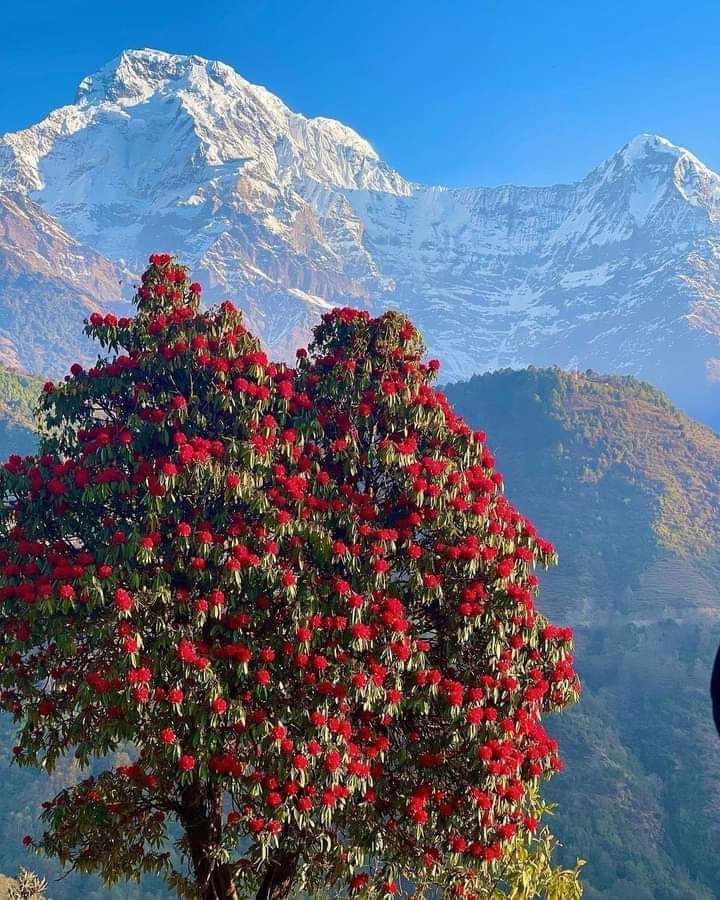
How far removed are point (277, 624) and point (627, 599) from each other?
321 ft

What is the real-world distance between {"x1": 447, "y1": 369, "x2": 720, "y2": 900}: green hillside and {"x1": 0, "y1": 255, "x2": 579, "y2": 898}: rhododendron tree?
5206 centimetres

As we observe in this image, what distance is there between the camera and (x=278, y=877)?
10125mm

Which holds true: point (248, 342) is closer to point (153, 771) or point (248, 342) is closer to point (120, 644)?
point (120, 644)

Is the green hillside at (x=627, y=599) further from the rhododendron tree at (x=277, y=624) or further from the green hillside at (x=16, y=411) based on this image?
the green hillside at (x=16, y=411)

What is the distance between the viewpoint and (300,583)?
30.0 feet

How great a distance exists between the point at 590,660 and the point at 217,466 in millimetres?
85660

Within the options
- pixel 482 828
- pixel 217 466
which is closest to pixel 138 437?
pixel 217 466

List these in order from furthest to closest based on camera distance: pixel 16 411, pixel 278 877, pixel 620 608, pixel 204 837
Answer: pixel 16 411, pixel 620 608, pixel 278 877, pixel 204 837

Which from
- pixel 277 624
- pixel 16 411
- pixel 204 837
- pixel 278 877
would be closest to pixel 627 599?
pixel 16 411

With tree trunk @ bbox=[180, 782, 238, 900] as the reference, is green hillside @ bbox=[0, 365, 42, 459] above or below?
above

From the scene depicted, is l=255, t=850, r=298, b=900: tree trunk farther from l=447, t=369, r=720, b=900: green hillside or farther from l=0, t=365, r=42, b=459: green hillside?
l=0, t=365, r=42, b=459: green hillside

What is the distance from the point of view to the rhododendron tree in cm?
862

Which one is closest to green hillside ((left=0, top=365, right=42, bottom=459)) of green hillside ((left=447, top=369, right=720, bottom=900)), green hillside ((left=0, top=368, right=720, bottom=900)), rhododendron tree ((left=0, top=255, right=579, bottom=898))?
green hillside ((left=0, top=368, right=720, bottom=900))

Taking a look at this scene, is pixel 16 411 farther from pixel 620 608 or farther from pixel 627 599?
pixel 627 599
